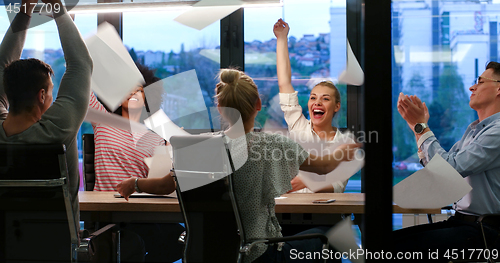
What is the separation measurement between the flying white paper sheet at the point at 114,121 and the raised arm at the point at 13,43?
35.4 inches

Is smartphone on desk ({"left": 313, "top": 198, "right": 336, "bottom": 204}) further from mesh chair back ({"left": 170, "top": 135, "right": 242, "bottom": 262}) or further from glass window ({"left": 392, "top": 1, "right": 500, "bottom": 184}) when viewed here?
glass window ({"left": 392, "top": 1, "right": 500, "bottom": 184})

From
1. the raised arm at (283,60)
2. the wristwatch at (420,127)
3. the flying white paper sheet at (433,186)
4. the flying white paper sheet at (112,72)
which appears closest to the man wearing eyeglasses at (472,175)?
the wristwatch at (420,127)

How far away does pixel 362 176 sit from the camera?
1.07 metres

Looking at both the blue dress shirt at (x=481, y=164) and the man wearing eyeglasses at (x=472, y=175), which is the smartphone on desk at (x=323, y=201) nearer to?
the man wearing eyeglasses at (x=472, y=175)

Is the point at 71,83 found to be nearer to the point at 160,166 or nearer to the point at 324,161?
the point at 160,166

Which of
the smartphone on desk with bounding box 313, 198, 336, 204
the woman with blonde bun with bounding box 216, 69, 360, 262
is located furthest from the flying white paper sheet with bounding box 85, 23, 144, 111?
the smartphone on desk with bounding box 313, 198, 336, 204

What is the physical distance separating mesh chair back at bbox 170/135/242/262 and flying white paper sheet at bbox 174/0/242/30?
1.70 meters

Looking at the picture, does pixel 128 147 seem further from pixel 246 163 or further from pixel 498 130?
pixel 498 130

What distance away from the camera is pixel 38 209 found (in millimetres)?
1280

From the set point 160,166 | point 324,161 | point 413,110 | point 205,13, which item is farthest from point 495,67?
point 205,13

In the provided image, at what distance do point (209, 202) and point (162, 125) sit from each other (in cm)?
164

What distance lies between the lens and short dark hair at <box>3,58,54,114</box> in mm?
1336

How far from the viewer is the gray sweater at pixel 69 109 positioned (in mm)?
1301

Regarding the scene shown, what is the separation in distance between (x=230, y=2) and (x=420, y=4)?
1463mm
